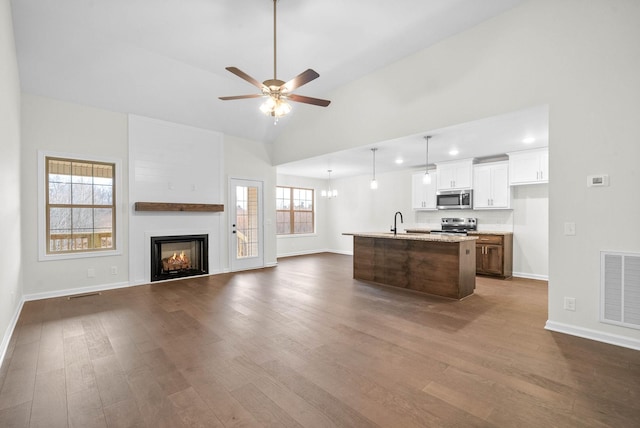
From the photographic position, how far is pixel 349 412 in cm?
187

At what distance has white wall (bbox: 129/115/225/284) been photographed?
5.36 m

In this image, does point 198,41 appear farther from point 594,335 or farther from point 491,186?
point 491,186

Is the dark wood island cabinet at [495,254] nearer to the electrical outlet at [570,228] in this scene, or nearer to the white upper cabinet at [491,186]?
the white upper cabinet at [491,186]

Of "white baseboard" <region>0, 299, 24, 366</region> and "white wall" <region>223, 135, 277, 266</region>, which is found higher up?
"white wall" <region>223, 135, 277, 266</region>

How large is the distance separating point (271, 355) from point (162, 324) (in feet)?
5.21

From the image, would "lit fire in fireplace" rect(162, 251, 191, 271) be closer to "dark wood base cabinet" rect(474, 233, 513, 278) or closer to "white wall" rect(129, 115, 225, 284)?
"white wall" rect(129, 115, 225, 284)

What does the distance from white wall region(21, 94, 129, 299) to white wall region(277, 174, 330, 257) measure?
14.8 feet

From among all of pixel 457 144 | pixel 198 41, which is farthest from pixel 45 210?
pixel 457 144

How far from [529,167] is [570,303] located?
11.2 feet

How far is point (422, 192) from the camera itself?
24.5 feet

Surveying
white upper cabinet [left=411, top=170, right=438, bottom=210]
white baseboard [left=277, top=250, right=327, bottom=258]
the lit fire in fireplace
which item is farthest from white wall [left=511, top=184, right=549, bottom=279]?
the lit fire in fireplace

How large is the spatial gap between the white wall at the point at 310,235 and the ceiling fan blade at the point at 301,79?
20.3 ft

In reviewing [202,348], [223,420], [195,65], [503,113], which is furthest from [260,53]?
[223,420]

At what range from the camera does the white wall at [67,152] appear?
14.4 feet
